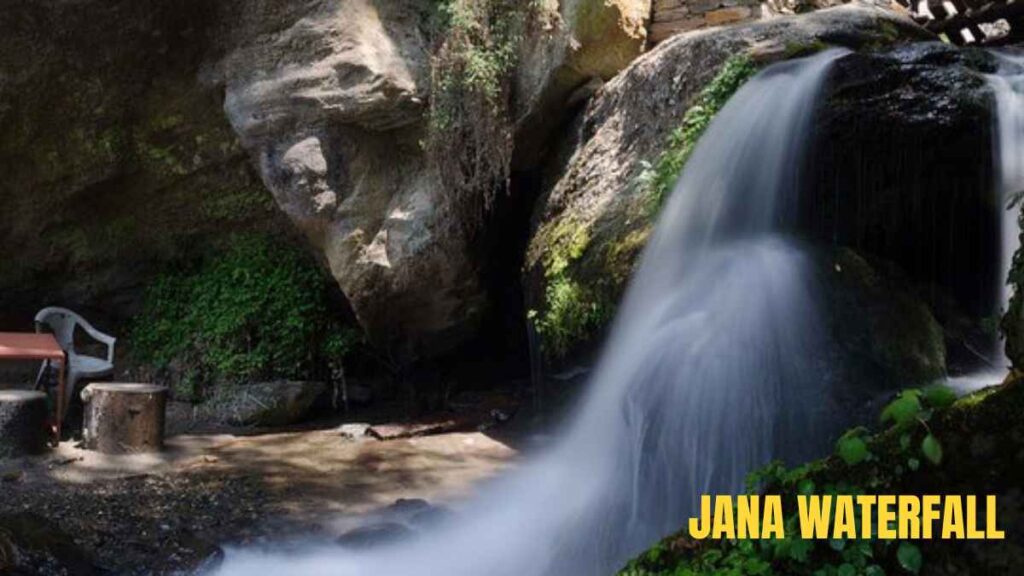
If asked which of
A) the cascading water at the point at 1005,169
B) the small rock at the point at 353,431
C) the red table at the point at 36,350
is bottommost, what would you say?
the small rock at the point at 353,431

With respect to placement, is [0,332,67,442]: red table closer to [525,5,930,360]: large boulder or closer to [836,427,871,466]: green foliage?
[525,5,930,360]: large boulder

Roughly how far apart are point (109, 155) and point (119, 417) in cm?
349

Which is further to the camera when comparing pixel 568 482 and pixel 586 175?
pixel 586 175

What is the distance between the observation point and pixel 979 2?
349 inches

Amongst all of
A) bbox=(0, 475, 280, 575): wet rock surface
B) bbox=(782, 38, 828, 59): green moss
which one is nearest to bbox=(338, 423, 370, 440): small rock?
bbox=(0, 475, 280, 575): wet rock surface

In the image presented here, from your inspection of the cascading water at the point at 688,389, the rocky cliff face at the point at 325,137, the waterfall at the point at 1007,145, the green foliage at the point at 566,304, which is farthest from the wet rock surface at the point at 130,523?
the waterfall at the point at 1007,145

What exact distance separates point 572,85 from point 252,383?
4.28 meters

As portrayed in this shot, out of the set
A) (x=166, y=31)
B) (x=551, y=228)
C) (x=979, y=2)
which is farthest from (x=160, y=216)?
(x=979, y=2)

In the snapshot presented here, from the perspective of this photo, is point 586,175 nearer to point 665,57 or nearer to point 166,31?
point 665,57

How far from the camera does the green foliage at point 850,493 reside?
6.97ft

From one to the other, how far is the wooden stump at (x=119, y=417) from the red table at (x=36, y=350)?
41 cm

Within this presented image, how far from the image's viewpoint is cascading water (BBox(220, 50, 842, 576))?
13.8 ft

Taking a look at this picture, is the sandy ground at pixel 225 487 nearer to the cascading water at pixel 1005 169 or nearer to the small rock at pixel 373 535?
the small rock at pixel 373 535

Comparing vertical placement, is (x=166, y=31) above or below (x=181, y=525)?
above
